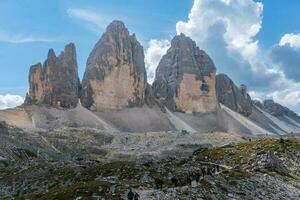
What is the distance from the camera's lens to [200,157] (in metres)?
102

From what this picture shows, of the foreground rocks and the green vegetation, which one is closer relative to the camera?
the foreground rocks

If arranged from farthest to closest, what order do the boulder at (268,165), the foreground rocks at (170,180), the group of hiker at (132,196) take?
the boulder at (268,165)
the foreground rocks at (170,180)
the group of hiker at (132,196)

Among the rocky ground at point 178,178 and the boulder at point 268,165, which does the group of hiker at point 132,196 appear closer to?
the rocky ground at point 178,178

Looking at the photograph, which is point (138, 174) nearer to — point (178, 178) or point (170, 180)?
point (170, 180)

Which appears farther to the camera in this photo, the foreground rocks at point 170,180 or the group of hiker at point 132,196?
the foreground rocks at point 170,180

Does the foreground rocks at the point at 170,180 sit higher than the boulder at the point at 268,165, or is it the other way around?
the boulder at the point at 268,165

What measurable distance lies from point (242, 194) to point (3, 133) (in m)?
149

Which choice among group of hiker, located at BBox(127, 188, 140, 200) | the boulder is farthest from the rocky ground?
group of hiker, located at BBox(127, 188, 140, 200)

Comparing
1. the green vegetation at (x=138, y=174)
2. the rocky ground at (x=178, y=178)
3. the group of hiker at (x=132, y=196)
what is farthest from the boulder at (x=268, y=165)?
the group of hiker at (x=132, y=196)

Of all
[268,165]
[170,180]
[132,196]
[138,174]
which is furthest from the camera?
[268,165]

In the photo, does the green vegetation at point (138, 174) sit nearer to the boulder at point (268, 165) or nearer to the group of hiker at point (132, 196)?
the group of hiker at point (132, 196)

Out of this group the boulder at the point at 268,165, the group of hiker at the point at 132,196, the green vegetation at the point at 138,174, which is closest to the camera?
the group of hiker at the point at 132,196

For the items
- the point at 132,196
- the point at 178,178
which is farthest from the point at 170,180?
the point at 132,196

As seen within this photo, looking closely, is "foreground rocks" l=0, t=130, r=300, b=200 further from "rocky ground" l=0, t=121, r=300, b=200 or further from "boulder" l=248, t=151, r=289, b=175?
"boulder" l=248, t=151, r=289, b=175
